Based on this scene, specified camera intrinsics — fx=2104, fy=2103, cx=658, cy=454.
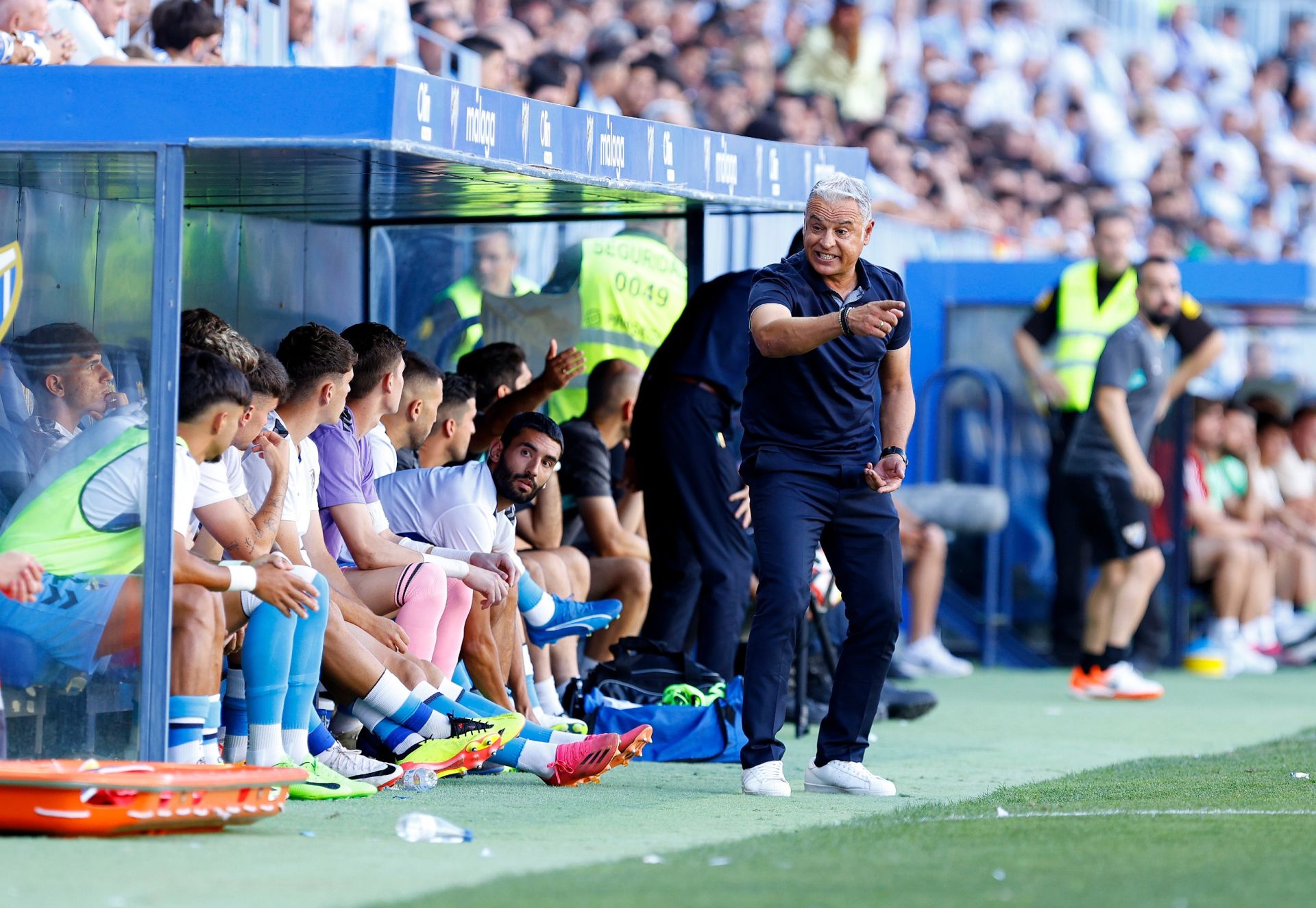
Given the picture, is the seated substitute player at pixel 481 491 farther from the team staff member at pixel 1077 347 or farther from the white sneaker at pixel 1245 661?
the white sneaker at pixel 1245 661

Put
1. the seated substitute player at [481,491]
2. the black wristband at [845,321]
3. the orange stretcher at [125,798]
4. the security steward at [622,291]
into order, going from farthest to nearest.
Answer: the security steward at [622,291], the seated substitute player at [481,491], the black wristband at [845,321], the orange stretcher at [125,798]

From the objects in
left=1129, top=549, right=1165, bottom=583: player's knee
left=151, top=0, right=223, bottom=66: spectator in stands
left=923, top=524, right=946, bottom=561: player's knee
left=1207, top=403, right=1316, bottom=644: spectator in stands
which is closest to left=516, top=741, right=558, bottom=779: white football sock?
left=151, top=0, right=223, bottom=66: spectator in stands

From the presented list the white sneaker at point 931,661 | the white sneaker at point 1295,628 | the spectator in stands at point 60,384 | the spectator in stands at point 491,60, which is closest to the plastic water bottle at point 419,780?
the spectator in stands at point 60,384

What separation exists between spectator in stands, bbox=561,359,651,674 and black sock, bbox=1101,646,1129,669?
9.48 ft

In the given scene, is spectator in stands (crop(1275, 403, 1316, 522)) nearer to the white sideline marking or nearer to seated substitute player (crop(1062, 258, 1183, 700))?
seated substitute player (crop(1062, 258, 1183, 700))

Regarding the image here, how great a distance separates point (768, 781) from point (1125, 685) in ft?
15.1

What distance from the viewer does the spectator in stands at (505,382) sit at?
8047 millimetres

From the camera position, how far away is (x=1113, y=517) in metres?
10.6

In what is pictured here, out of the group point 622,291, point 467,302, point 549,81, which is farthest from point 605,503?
point 549,81

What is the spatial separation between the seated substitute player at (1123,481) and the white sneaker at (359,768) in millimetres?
5080

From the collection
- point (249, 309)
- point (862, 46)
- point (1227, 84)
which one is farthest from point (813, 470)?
point (1227, 84)

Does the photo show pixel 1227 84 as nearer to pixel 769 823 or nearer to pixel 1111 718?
pixel 1111 718

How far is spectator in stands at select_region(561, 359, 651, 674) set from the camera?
8266mm

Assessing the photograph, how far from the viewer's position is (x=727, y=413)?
796 cm
